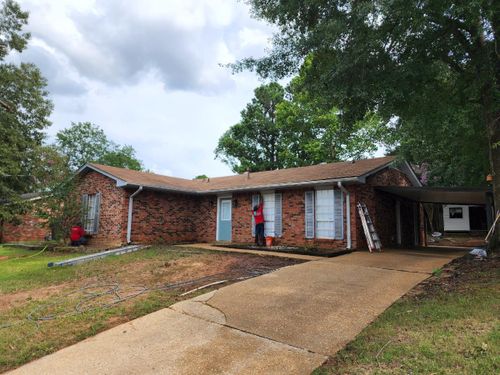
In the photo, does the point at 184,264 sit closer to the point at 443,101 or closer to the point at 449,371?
the point at 449,371

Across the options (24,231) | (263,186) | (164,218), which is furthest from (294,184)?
(24,231)

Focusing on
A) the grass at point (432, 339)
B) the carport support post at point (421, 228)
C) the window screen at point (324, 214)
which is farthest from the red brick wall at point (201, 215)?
the grass at point (432, 339)

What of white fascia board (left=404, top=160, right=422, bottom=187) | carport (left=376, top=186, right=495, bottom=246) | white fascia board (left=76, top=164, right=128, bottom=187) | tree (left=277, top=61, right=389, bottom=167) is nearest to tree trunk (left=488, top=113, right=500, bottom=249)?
carport (left=376, top=186, right=495, bottom=246)

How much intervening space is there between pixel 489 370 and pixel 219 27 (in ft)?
37.2

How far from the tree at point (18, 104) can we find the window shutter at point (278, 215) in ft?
45.8

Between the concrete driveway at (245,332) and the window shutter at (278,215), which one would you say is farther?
the window shutter at (278,215)

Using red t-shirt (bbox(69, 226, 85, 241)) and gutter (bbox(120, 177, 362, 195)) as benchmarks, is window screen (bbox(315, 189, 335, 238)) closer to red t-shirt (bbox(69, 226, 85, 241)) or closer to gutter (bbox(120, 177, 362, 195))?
gutter (bbox(120, 177, 362, 195))

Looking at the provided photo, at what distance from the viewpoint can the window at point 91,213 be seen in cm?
1469

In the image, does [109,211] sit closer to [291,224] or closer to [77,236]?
[77,236]

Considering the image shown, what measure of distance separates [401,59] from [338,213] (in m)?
5.60

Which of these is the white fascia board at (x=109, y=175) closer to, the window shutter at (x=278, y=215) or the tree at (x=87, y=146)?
the window shutter at (x=278, y=215)

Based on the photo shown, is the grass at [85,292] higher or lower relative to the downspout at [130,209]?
lower

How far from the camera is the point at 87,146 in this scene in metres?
37.7

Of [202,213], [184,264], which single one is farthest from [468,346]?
[202,213]
